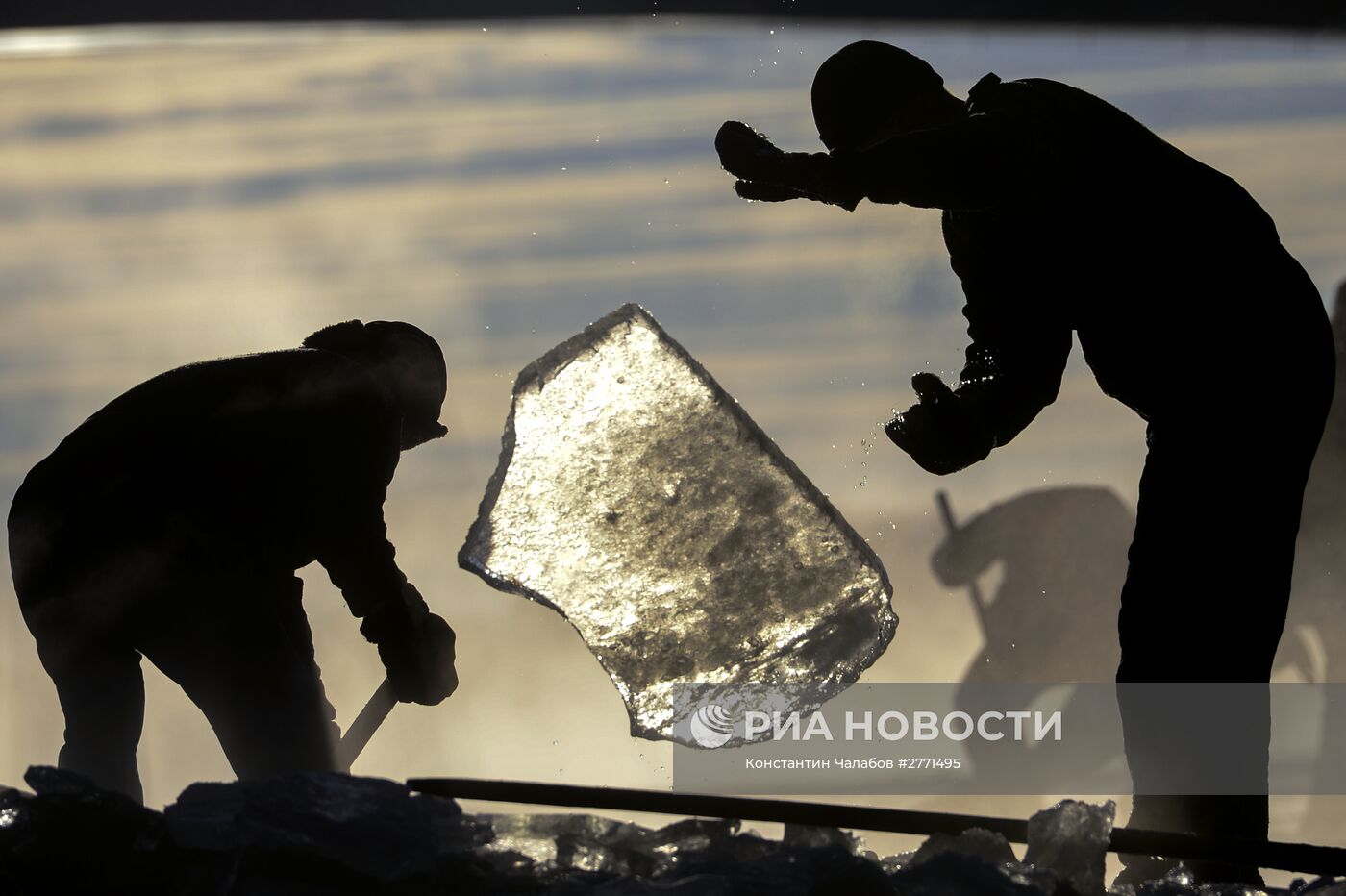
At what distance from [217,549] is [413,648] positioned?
1.28ft

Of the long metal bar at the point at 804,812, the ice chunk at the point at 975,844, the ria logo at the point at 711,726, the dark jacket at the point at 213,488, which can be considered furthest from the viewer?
the ria logo at the point at 711,726

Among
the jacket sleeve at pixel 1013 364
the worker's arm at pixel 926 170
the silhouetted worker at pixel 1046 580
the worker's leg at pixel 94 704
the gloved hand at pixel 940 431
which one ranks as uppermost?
the silhouetted worker at pixel 1046 580

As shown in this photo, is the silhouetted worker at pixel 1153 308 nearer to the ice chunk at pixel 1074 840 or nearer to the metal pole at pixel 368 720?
the ice chunk at pixel 1074 840

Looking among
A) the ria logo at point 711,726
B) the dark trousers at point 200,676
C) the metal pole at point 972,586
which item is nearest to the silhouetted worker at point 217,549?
the dark trousers at point 200,676

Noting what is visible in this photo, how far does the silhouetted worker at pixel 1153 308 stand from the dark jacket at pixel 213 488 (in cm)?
86

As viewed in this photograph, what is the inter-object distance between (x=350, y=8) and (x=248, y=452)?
117 centimetres

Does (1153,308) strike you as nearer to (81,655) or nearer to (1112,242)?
(1112,242)

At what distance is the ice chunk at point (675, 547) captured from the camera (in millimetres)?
2932

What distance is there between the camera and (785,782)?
117 inches

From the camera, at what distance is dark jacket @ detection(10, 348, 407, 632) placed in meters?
2.53

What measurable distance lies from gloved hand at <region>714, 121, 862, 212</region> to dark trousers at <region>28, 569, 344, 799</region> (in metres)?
1.12

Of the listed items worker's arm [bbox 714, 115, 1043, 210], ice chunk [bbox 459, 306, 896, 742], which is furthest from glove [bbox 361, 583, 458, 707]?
worker's arm [bbox 714, 115, 1043, 210]

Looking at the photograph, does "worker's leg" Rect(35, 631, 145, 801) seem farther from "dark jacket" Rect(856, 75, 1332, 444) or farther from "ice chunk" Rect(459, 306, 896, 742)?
"dark jacket" Rect(856, 75, 1332, 444)

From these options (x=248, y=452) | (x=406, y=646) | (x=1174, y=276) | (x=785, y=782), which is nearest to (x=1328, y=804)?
(x=785, y=782)
